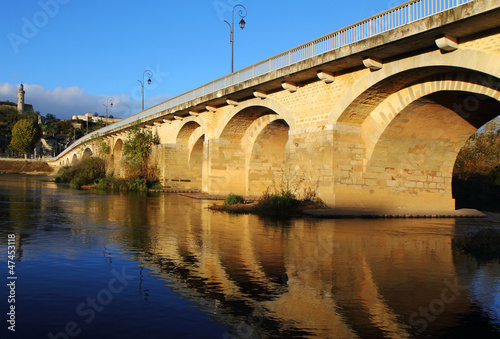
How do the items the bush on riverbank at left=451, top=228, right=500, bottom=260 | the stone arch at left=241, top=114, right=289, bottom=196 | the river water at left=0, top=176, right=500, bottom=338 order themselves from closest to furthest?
1. the river water at left=0, top=176, right=500, bottom=338
2. the bush on riverbank at left=451, top=228, right=500, bottom=260
3. the stone arch at left=241, top=114, right=289, bottom=196

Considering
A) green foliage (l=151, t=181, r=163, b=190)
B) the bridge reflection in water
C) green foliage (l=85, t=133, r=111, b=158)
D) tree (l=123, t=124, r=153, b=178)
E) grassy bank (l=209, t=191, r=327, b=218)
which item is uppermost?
green foliage (l=85, t=133, r=111, b=158)

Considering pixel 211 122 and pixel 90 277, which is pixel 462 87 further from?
pixel 211 122

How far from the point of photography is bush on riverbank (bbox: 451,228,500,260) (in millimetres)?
7542

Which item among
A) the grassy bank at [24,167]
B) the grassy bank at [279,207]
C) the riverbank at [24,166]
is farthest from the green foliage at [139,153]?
the riverbank at [24,166]

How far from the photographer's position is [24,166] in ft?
259

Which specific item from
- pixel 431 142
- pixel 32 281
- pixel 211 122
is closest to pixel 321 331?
pixel 32 281

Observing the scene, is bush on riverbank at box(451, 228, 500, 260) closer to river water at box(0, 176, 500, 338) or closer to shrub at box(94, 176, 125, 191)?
river water at box(0, 176, 500, 338)

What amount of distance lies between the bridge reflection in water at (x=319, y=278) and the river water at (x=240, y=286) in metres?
0.02

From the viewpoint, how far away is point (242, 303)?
14.3 feet

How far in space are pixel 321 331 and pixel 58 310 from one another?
7.88 feet

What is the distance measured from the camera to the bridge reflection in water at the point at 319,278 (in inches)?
154

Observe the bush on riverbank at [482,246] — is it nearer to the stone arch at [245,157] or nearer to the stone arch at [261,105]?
the stone arch at [261,105]

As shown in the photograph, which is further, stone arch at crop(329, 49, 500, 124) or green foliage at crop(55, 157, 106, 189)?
green foliage at crop(55, 157, 106, 189)

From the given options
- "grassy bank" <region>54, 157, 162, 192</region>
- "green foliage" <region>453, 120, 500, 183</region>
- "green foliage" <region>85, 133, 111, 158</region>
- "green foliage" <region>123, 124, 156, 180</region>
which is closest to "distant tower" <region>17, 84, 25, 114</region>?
"green foliage" <region>85, 133, 111, 158</region>
